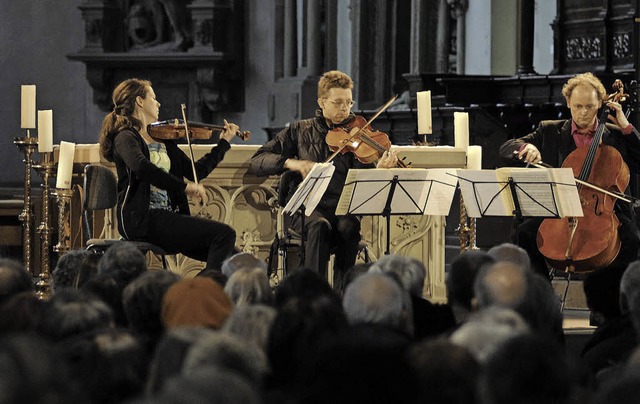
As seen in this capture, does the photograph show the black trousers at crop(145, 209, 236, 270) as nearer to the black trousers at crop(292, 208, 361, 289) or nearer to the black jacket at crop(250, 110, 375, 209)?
the black trousers at crop(292, 208, 361, 289)

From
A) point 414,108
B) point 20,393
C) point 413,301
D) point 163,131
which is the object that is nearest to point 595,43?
point 414,108

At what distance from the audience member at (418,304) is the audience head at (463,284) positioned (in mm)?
73

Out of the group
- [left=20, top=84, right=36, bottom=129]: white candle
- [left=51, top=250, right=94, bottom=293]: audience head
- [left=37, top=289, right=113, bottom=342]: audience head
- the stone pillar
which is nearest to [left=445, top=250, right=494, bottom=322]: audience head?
[left=37, top=289, right=113, bottom=342]: audience head

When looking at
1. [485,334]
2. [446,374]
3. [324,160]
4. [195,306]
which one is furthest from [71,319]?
[324,160]

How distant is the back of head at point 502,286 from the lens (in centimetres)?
445

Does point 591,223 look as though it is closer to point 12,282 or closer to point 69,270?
point 69,270

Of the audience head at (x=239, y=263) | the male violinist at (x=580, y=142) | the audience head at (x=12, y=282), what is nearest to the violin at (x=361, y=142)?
the male violinist at (x=580, y=142)

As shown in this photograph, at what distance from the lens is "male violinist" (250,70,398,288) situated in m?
7.36

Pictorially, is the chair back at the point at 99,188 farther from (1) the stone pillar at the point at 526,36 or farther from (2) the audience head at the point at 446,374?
(1) the stone pillar at the point at 526,36

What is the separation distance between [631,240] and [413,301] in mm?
2695

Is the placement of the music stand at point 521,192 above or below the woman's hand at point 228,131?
below

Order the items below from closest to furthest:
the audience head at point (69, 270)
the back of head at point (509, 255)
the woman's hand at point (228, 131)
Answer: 1. the back of head at point (509, 255)
2. the audience head at point (69, 270)
3. the woman's hand at point (228, 131)

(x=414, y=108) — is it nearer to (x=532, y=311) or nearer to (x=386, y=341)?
(x=532, y=311)

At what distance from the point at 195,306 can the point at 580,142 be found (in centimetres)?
380
